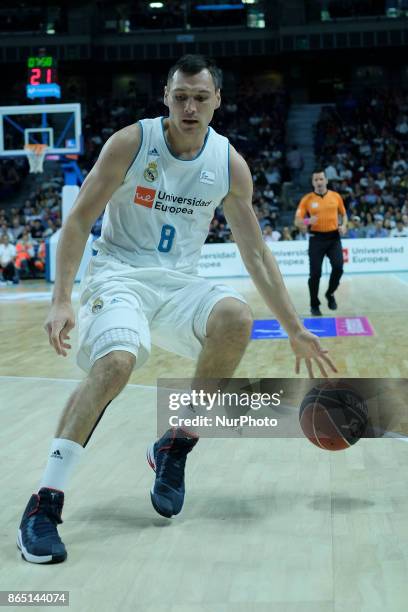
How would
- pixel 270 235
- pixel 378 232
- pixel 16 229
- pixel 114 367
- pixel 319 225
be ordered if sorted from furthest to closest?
pixel 16 229, pixel 270 235, pixel 378 232, pixel 319 225, pixel 114 367

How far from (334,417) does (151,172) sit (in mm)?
1300

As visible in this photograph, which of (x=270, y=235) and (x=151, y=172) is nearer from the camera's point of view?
(x=151, y=172)

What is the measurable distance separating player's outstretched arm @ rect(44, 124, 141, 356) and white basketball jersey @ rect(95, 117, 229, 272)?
9cm

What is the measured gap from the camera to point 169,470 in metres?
3.33

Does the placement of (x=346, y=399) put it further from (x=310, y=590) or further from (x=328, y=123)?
(x=328, y=123)

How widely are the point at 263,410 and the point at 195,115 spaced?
101 inches

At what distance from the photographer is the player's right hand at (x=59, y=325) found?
9.56ft

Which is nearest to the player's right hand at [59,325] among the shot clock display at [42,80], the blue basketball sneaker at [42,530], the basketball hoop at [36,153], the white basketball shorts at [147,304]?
the white basketball shorts at [147,304]

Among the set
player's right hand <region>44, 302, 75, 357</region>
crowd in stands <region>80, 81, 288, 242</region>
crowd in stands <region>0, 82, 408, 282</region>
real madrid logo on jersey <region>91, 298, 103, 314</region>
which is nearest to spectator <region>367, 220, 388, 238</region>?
crowd in stands <region>0, 82, 408, 282</region>

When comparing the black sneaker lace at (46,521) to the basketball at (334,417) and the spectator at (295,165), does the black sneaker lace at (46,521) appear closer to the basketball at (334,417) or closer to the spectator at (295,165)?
the basketball at (334,417)

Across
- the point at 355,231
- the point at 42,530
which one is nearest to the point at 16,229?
the point at 355,231

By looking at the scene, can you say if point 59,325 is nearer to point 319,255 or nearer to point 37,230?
point 319,255

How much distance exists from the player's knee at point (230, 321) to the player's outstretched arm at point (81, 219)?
0.60 m

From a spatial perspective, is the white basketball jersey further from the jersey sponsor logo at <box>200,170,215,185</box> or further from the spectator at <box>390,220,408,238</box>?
the spectator at <box>390,220,408,238</box>
